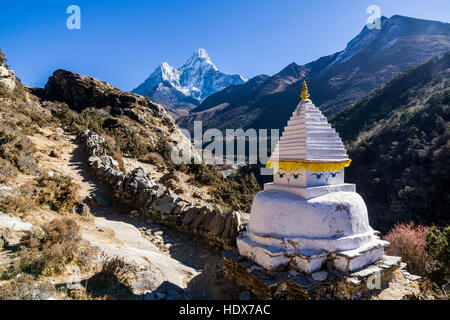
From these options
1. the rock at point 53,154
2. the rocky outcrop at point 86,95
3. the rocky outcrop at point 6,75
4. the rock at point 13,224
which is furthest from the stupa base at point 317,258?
the rocky outcrop at point 86,95

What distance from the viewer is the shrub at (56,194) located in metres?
7.42

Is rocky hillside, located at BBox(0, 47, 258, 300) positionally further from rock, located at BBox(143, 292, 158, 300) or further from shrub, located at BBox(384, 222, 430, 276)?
shrub, located at BBox(384, 222, 430, 276)

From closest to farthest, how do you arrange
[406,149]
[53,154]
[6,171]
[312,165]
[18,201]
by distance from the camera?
[312,165]
[18,201]
[6,171]
[53,154]
[406,149]

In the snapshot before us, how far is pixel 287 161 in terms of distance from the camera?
5711mm

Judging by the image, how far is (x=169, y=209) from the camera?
898 centimetres

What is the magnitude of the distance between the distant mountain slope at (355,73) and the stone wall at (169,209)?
57708 mm

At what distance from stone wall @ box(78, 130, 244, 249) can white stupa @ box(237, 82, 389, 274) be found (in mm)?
1601

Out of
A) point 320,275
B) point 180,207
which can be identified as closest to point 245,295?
point 320,275

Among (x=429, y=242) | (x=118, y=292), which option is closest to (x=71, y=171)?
(x=118, y=292)

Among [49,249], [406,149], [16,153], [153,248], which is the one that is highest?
[16,153]

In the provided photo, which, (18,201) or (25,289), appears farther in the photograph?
(18,201)

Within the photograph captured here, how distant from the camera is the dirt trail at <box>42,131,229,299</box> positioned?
5672 millimetres

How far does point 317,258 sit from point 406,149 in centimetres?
2950

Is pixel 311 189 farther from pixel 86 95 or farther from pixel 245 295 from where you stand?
pixel 86 95
